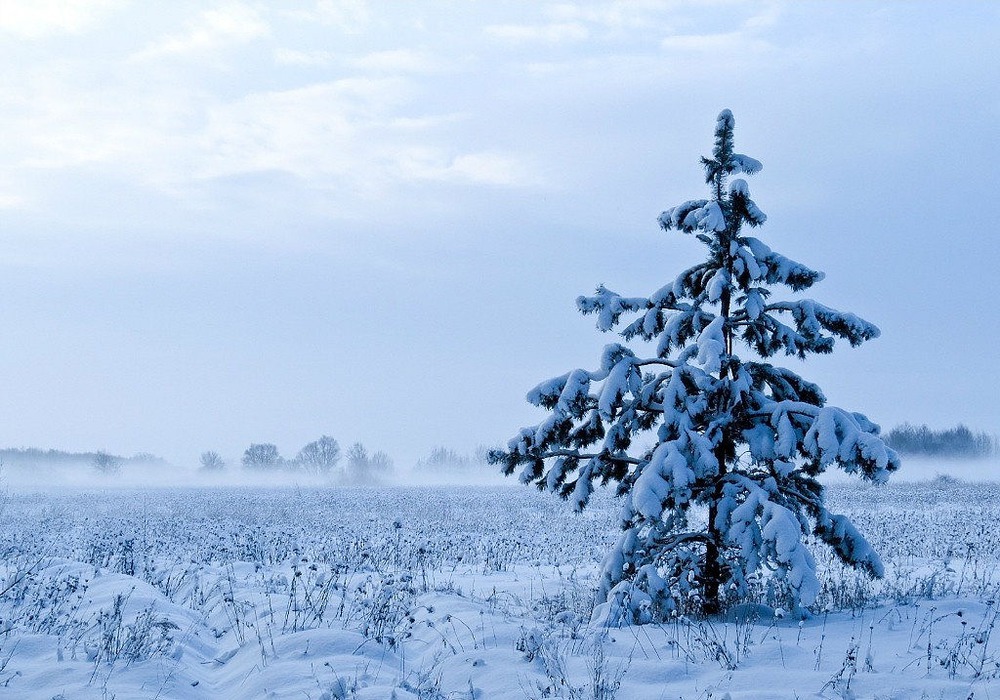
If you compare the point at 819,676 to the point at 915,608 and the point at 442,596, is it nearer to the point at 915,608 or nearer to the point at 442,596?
the point at 915,608

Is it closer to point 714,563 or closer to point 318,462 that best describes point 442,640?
point 714,563

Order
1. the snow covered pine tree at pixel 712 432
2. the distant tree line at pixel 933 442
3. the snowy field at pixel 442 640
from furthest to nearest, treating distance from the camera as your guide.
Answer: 1. the distant tree line at pixel 933 442
2. the snow covered pine tree at pixel 712 432
3. the snowy field at pixel 442 640

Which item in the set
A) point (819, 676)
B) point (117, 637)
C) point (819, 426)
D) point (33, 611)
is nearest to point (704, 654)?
point (819, 676)

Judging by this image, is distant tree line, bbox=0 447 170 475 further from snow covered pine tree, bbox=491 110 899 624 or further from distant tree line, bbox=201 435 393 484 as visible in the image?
snow covered pine tree, bbox=491 110 899 624

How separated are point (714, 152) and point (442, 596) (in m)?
6.23

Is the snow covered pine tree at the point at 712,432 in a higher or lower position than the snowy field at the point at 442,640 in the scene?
higher

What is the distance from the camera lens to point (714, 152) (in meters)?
8.74

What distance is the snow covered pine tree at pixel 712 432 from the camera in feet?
24.1

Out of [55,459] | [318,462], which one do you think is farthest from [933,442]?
[55,459]

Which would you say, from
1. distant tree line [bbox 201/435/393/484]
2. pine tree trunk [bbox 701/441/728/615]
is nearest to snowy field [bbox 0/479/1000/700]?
pine tree trunk [bbox 701/441/728/615]

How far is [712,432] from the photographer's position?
8055mm

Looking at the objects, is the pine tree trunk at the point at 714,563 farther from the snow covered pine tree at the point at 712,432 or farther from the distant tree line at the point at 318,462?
the distant tree line at the point at 318,462

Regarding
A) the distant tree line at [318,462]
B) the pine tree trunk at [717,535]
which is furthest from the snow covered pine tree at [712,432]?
the distant tree line at [318,462]

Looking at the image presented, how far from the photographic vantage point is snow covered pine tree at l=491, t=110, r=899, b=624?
734 centimetres
